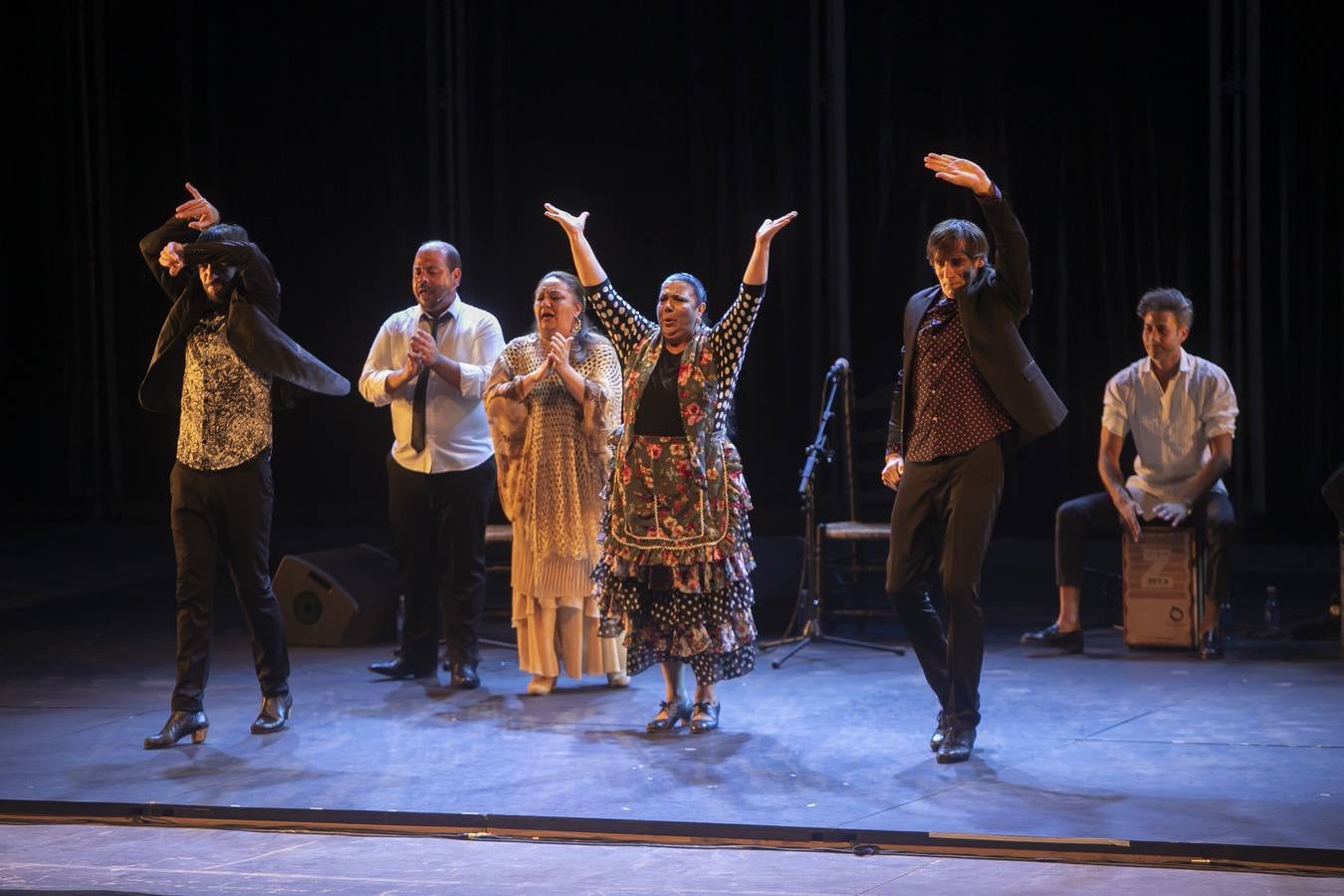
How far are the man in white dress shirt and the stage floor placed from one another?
12.0 inches

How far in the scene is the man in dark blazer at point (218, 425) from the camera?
4.78m

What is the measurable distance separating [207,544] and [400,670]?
1141 mm

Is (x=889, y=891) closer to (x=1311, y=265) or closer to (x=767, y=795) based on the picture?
(x=767, y=795)

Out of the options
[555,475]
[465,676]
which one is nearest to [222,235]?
[555,475]

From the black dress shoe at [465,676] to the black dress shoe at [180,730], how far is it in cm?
101

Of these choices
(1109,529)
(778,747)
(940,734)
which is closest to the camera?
(940,734)

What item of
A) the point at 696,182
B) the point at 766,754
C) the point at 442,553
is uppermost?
the point at 696,182

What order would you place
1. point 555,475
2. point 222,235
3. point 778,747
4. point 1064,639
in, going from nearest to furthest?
1. point 778,747
2. point 222,235
3. point 555,475
4. point 1064,639

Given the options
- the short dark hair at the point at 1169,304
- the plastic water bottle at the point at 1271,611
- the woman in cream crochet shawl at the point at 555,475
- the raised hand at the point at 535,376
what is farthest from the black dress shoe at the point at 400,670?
the plastic water bottle at the point at 1271,611

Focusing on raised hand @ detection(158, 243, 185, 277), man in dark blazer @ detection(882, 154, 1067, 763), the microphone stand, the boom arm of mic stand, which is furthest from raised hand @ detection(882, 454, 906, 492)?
raised hand @ detection(158, 243, 185, 277)

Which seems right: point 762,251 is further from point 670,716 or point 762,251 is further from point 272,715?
point 272,715

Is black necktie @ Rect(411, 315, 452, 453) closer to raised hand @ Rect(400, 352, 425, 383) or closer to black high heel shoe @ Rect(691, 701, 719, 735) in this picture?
raised hand @ Rect(400, 352, 425, 383)

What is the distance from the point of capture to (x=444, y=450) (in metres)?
5.61

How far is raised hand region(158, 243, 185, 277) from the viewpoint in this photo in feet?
16.0
